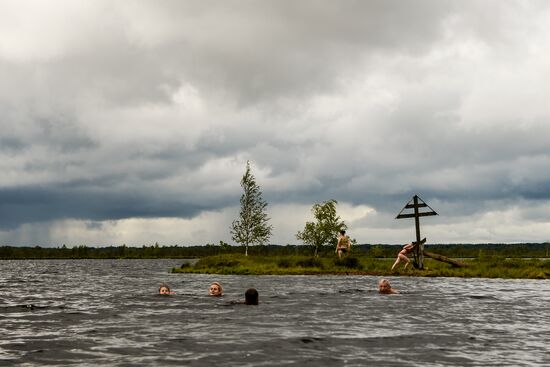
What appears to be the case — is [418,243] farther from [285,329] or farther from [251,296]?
→ [285,329]

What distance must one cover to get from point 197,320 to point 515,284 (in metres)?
24.4

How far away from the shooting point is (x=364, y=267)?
47250mm

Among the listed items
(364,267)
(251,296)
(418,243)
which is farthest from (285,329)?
(364,267)

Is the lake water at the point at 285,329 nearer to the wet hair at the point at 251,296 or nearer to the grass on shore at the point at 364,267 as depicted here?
the wet hair at the point at 251,296

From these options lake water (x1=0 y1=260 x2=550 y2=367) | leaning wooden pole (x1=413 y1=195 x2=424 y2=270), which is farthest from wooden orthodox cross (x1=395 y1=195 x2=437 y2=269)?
lake water (x1=0 y1=260 x2=550 y2=367)

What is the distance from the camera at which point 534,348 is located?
14.5 meters

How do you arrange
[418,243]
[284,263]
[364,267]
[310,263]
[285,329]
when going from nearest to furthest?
[285,329], [418,243], [364,267], [310,263], [284,263]

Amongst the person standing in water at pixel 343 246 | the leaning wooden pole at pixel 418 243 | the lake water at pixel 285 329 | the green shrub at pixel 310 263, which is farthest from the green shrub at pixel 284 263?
the lake water at pixel 285 329

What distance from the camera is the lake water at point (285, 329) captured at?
43.2 ft

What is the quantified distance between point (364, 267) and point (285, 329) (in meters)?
30.7

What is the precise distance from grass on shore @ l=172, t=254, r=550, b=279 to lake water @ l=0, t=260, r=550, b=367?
41.2ft

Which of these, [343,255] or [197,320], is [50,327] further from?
[343,255]

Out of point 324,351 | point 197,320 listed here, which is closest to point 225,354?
point 324,351

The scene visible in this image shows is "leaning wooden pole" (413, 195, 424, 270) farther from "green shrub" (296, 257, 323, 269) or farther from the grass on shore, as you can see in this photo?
"green shrub" (296, 257, 323, 269)
